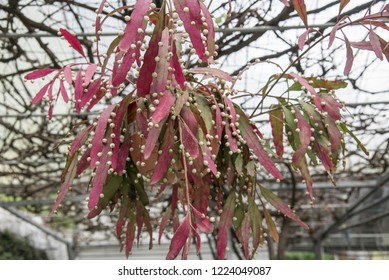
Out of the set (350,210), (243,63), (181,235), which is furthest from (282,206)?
(350,210)

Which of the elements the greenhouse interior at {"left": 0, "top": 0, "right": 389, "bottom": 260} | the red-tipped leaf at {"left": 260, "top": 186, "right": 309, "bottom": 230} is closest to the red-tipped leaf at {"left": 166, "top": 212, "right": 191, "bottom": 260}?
the greenhouse interior at {"left": 0, "top": 0, "right": 389, "bottom": 260}

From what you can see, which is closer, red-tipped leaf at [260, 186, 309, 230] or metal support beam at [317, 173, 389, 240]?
red-tipped leaf at [260, 186, 309, 230]

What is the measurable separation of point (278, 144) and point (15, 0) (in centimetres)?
103

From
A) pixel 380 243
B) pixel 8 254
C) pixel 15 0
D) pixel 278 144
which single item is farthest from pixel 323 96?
pixel 380 243

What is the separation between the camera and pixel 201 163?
81 centimetres

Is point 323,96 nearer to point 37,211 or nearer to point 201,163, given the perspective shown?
point 201,163

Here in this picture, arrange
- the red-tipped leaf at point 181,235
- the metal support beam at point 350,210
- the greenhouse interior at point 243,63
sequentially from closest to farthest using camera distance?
1. the red-tipped leaf at point 181,235
2. the greenhouse interior at point 243,63
3. the metal support beam at point 350,210

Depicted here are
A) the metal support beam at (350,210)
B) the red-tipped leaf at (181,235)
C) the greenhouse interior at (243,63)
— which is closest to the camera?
the red-tipped leaf at (181,235)

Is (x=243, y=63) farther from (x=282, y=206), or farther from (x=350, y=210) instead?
(x=350, y=210)

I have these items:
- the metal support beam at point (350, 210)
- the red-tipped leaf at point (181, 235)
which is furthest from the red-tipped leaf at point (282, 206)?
the metal support beam at point (350, 210)

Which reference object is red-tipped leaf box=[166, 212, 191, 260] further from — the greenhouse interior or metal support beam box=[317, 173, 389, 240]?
metal support beam box=[317, 173, 389, 240]

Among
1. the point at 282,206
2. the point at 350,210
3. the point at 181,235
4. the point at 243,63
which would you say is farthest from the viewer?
the point at 350,210

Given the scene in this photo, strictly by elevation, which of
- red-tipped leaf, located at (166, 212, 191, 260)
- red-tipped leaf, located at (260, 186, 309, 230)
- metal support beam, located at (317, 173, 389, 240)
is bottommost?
red-tipped leaf, located at (166, 212, 191, 260)

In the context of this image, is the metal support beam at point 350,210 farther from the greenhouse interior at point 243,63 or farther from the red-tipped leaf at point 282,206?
the red-tipped leaf at point 282,206
